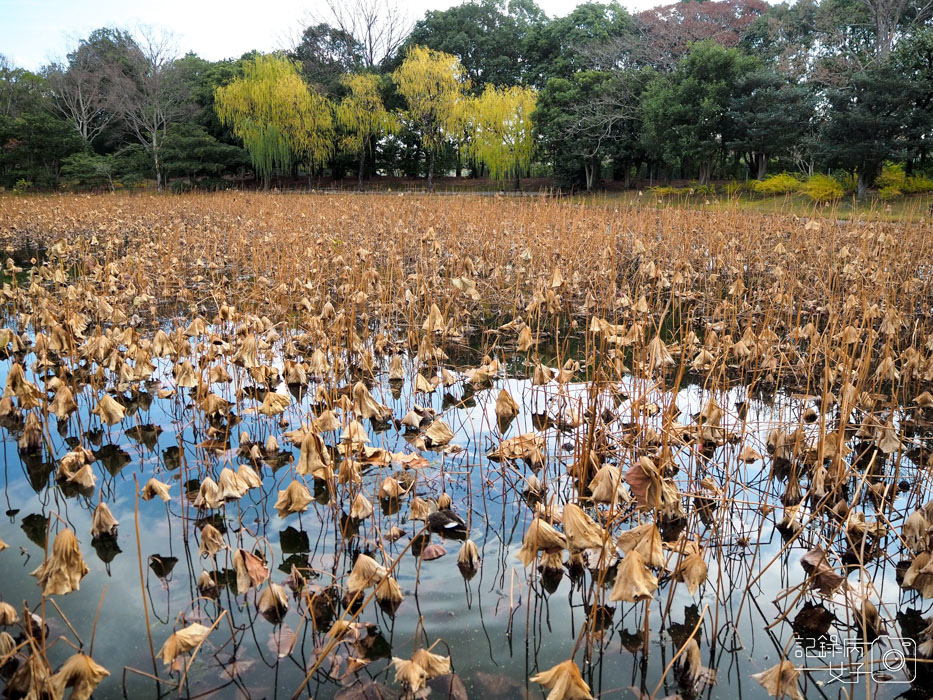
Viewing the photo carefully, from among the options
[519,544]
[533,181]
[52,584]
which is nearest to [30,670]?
[52,584]

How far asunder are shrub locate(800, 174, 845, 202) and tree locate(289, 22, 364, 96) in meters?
23.0

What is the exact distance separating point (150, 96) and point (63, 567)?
97.7 feet

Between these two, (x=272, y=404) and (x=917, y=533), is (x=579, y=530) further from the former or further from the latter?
(x=272, y=404)

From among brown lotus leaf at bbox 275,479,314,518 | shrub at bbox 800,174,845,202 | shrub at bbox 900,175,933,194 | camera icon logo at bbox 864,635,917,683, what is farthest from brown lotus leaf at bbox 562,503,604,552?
shrub at bbox 900,175,933,194

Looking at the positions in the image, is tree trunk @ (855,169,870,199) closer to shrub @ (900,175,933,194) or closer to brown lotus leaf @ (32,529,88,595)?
shrub @ (900,175,933,194)

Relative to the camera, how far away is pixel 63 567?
1.50 m

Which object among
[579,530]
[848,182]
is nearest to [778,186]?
[848,182]

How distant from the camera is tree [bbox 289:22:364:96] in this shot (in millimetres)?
32312

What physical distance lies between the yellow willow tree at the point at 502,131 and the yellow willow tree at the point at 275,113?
5.95m

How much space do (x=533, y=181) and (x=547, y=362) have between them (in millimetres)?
22614

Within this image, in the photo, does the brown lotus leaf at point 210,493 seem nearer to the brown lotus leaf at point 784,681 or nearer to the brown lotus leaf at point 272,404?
the brown lotus leaf at point 272,404

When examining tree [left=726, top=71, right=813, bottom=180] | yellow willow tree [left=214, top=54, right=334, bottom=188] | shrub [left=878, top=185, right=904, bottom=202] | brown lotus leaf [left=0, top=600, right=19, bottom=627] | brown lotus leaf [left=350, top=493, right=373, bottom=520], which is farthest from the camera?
yellow willow tree [left=214, top=54, right=334, bottom=188]

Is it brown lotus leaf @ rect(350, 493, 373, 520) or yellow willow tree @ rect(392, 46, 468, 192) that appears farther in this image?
yellow willow tree @ rect(392, 46, 468, 192)

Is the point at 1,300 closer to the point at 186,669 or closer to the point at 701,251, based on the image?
the point at 186,669
